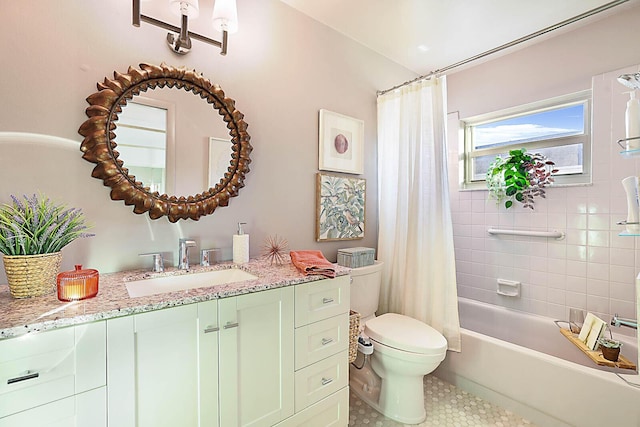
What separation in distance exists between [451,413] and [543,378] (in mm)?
545

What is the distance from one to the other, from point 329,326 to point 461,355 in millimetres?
1137

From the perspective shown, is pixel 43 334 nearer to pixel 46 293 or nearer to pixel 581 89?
pixel 46 293

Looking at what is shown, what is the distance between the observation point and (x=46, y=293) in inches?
37.4

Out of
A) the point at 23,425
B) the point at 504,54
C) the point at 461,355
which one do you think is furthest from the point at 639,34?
the point at 23,425

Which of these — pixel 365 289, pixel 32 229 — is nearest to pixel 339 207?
pixel 365 289

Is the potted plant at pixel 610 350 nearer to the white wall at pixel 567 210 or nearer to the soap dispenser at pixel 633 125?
the white wall at pixel 567 210

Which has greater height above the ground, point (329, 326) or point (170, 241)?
point (170, 241)

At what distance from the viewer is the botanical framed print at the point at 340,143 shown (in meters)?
1.99

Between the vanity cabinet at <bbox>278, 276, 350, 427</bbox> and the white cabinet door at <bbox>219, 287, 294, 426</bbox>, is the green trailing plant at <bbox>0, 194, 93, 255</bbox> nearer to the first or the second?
the white cabinet door at <bbox>219, 287, 294, 426</bbox>

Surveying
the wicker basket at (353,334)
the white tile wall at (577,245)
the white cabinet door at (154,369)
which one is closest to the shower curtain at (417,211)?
the wicker basket at (353,334)

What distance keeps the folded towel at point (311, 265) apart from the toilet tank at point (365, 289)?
446mm

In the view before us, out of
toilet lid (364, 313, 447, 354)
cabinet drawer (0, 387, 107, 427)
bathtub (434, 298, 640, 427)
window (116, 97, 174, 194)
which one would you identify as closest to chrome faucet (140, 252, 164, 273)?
window (116, 97, 174, 194)

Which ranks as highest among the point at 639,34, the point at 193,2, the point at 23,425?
the point at 639,34

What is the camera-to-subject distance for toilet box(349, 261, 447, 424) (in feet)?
5.17
